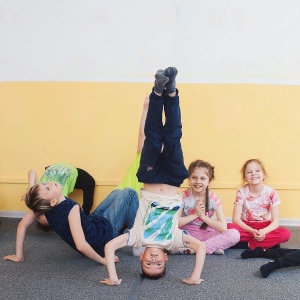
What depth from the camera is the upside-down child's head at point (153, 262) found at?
2.36m

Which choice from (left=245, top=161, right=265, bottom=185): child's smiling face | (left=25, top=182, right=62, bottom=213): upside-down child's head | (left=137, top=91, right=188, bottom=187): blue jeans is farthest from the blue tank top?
(left=245, top=161, right=265, bottom=185): child's smiling face

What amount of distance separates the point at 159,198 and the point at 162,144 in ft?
0.98

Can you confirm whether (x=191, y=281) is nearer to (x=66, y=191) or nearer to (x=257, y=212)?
(x=257, y=212)

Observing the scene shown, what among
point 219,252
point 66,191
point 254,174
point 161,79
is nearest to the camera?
point 161,79

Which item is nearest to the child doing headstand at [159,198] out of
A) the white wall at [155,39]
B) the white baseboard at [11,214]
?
the white wall at [155,39]

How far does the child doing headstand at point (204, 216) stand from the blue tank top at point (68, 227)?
536 mm

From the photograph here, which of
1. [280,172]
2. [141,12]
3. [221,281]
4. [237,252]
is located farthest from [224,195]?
[141,12]

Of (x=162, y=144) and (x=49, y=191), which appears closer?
(x=162, y=144)

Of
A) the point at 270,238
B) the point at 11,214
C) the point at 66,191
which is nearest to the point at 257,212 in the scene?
the point at 270,238

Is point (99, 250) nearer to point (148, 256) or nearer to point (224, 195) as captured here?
point (148, 256)

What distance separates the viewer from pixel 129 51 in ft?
12.2

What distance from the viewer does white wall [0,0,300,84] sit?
365cm

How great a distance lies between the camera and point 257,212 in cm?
316

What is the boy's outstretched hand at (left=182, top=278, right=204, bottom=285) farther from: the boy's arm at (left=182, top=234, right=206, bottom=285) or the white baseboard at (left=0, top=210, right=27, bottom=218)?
the white baseboard at (left=0, top=210, right=27, bottom=218)
